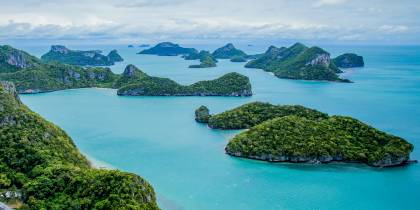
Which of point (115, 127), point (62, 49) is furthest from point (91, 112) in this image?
point (62, 49)

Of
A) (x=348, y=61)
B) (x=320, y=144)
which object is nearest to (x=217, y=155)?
(x=320, y=144)

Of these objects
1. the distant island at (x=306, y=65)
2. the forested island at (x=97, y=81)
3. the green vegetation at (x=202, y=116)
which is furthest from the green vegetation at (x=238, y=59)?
the green vegetation at (x=202, y=116)

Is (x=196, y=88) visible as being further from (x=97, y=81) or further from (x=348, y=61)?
(x=348, y=61)

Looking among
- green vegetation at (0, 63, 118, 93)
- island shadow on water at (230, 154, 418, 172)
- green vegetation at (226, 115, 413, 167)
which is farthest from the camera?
green vegetation at (0, 63, 118, 93)

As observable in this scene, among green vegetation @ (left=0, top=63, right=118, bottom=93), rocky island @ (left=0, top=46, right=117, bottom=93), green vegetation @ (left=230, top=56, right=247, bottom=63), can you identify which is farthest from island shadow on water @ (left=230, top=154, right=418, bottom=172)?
green vegetation @ (left=230, top=56, right=247, bottom=63)

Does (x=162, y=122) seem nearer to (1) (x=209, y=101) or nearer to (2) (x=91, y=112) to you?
(2) (x=91, y=112)

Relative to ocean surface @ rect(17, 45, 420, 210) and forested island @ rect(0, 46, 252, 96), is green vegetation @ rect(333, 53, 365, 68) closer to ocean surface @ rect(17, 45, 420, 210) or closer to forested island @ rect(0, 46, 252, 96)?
ocean surface @ rect(17, 45, 420, 210)
